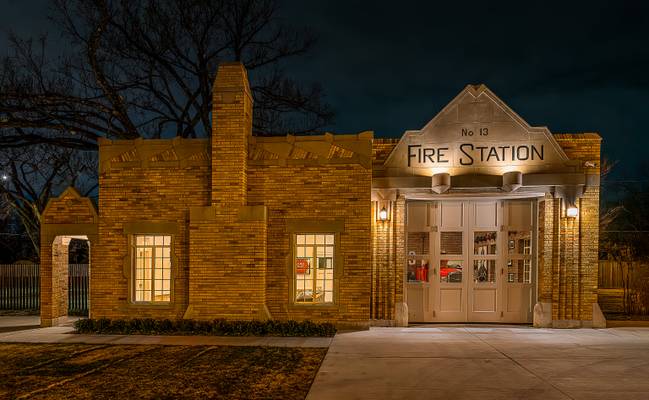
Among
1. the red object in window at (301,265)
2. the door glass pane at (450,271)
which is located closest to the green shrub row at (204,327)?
the red object in window at (301,265)

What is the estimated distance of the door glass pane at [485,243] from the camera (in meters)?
11.1

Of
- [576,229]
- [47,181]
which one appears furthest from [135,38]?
[576,229]

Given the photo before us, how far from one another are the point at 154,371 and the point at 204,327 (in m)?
2.94

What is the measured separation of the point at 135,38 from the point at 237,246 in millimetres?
11395

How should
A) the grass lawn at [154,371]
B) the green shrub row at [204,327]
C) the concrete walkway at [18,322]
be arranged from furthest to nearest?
1. the concrete walkway at [18,322]
2. the green shrub row at [204,327]
3. the grass lawn at [154,371]

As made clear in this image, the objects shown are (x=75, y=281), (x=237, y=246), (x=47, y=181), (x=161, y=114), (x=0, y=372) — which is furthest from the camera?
(x=47, y=181)

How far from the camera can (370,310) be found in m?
10.6

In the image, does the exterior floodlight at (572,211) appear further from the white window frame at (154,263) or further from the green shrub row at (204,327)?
the white window frame at (154,263)

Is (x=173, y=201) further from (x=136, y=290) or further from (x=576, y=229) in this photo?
(x=576, y=229)

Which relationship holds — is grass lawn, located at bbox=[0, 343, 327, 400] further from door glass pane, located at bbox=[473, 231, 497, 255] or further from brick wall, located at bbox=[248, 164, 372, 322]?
door glass pane, located at bbox=[473, 231, 497, 255]

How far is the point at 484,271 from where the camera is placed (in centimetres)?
1110

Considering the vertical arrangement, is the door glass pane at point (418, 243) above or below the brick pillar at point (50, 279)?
above

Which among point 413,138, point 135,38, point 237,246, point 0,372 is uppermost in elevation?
point 135,38

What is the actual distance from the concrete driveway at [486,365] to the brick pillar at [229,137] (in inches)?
163
